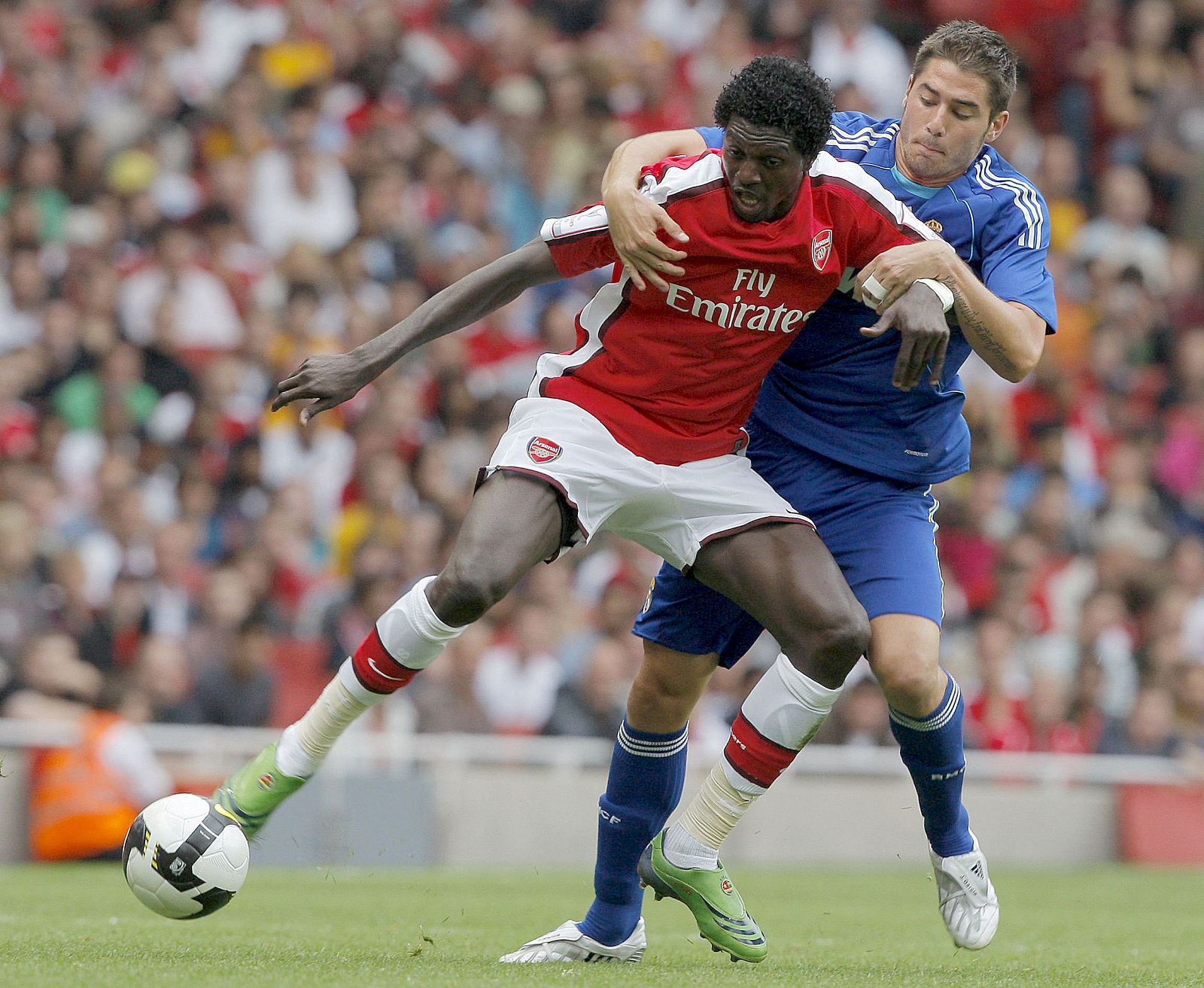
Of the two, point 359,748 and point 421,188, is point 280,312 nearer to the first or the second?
point 421,188

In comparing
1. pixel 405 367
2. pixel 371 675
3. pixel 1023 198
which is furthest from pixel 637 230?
pixel 405 367

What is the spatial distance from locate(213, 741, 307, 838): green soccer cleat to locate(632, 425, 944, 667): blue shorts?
4.05 feet

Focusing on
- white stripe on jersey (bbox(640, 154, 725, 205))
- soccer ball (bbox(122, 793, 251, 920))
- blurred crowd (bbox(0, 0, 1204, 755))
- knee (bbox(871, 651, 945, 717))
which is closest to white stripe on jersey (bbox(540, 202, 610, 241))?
white stripe on jersey (bbox(640, 154, 725, 205))

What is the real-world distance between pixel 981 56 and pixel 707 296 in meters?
1.15

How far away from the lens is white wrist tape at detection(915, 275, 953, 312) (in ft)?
17.6

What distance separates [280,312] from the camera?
12820 mm

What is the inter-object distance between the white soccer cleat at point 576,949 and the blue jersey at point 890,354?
1658 mm

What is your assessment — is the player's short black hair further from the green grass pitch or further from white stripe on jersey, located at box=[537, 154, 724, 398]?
the green grass pitch

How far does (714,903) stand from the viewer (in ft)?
18.8

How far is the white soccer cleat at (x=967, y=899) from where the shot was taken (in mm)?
5938

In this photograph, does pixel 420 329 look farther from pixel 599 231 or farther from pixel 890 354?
pixel 890 354

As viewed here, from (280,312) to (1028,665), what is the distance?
553cm

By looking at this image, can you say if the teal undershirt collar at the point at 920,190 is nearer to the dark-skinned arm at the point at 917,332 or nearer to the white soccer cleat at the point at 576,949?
the dark-skinned arm at the point at 917,332

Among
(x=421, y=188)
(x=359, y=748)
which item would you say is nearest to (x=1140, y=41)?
(x=421, y=188)
